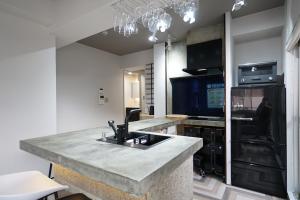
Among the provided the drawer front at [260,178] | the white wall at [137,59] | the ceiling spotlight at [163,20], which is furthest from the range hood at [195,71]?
the drawer front at [260,178]

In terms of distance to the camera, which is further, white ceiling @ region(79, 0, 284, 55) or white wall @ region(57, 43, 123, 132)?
white wall @ region(57, 43, 123, 132)

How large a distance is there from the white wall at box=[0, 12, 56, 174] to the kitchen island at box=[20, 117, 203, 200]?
0.91 m

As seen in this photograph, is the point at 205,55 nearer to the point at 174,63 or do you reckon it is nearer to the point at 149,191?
the point at 174,63

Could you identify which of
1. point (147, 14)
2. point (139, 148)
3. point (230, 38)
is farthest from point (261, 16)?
point (139, 148)

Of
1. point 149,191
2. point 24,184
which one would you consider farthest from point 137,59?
point 149,191

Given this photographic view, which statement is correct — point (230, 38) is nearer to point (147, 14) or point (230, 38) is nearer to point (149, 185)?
point (147, 14)

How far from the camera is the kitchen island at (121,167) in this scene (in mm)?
813

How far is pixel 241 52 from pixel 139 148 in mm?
2842

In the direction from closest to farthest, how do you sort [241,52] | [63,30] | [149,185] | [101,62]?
[149,185] → [63,30] → [241,52] → [101,62]

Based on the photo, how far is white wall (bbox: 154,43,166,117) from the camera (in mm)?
3787

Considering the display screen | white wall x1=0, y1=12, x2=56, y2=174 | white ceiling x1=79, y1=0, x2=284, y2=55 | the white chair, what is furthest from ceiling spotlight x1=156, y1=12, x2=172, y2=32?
the display screen

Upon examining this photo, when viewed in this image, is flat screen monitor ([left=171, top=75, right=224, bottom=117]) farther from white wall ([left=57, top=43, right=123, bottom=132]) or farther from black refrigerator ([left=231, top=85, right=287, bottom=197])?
white wall ([left=57, top=43, right=123, bottom=132])

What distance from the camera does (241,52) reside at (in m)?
3.10

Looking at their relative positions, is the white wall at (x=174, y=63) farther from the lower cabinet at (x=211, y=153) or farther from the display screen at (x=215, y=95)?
the lower cabinet at (x=211, y=153)
